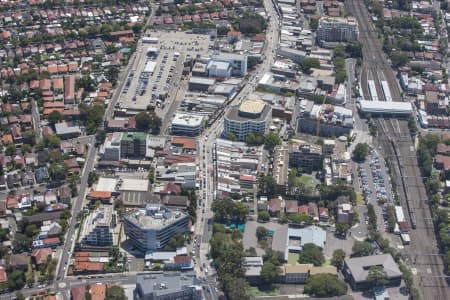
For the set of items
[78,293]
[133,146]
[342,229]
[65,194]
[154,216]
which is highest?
[133,146]

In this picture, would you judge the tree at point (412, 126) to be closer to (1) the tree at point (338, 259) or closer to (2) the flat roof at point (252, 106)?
(2) the flat roof at point (252, 106)

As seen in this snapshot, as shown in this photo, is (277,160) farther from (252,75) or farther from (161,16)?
(161,16)

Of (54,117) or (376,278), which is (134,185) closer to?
(54,117)

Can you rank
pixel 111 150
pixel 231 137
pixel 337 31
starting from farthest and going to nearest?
1. pixel 337 31
2. pixel 231 137
3. pixel 111 150

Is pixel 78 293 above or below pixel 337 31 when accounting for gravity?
below

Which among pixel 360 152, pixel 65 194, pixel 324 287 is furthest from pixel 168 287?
pixel 360 152
